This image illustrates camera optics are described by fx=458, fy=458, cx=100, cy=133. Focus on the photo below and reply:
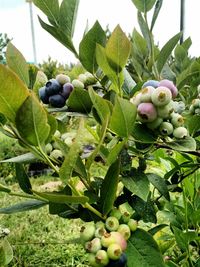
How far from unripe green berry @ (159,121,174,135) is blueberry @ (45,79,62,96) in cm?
19

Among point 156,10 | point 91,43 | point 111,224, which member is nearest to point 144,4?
point 156,10

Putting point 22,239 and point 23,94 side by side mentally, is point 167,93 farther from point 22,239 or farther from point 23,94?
point 22,239

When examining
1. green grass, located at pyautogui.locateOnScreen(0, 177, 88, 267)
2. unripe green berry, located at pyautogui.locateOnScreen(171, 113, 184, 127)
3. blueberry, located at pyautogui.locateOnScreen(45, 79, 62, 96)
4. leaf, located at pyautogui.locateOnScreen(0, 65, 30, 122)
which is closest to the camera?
leaf, located at pyautogui.locateOnScreen(0, 65, 30, 122)

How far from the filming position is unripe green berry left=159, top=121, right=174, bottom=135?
564 mm

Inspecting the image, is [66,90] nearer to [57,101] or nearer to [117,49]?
[57,101]

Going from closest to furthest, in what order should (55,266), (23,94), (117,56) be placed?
(23,94), (117,56), (55,266)

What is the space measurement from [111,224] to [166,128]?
0.14 metres

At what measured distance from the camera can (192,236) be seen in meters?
0.96

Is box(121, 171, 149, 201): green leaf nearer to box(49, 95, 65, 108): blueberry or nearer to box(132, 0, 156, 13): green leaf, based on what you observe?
box(49, 95, 65, 108): blueberry

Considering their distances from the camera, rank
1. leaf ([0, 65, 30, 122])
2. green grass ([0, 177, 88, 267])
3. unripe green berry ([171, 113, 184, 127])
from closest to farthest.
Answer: leaf ([0, 65, 30, 122]), unripe green berry ([171, 113, 184, 127]), green grass ([0, 177, 88, 267])

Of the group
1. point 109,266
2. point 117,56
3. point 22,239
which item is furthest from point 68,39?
point 22,239

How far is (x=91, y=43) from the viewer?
2.14ft

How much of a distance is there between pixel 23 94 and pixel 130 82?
0.99 ft

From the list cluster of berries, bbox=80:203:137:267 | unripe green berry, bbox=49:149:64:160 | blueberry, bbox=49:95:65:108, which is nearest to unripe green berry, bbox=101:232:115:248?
cluster of berries, bbox=80:203:137:267
